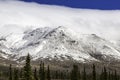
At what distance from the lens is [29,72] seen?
5994 centimetres

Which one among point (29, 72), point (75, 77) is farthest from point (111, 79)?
point (29, 72)

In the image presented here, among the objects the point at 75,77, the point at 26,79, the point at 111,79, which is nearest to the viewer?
the point at 26,79

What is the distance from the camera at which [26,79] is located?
196ft

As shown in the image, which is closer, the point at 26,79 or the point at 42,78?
the point at 26,79

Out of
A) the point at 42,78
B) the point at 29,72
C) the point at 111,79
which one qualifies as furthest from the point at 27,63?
the point at 111,79

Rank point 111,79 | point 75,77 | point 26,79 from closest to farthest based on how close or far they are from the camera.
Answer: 1. point 26,79
2. point 75,77
3. point 111,79

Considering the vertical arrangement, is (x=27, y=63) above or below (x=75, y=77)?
above

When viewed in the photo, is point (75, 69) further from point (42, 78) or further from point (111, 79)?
point (111, 79)

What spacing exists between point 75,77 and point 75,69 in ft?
7.90

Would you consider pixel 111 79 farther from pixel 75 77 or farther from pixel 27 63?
pixel 27 63

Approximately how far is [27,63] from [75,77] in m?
46.8

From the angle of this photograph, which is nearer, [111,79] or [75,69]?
[75,69]

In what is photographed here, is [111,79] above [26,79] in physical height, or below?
below

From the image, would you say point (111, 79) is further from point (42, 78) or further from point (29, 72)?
point (29, 72)
